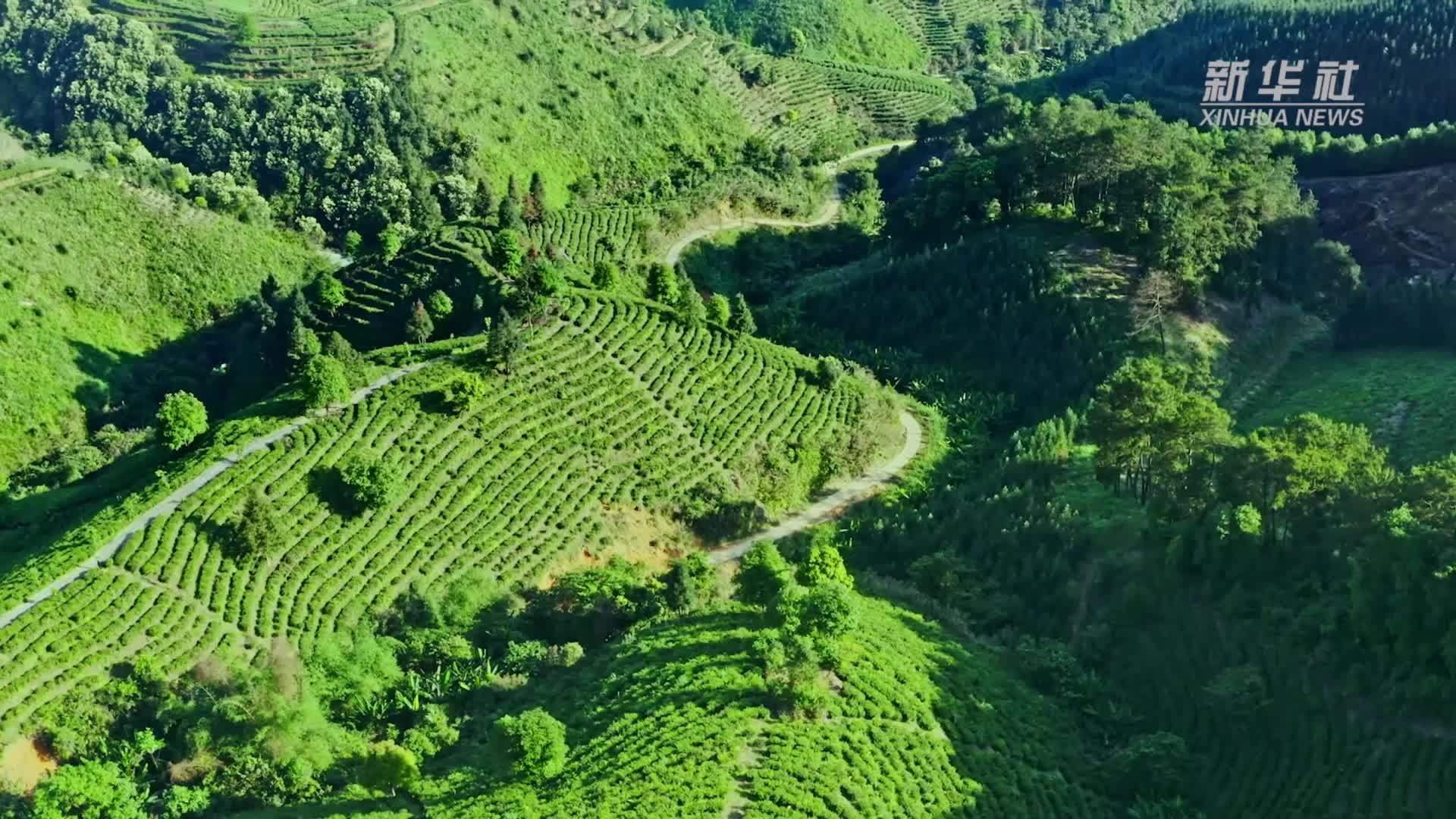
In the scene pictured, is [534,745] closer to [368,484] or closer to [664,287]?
[368,484]

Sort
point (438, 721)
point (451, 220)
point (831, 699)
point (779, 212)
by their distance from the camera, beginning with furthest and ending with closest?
point (779, 212), point (451, 220), point (438, 721), point (831, 699)

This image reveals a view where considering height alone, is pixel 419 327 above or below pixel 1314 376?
below

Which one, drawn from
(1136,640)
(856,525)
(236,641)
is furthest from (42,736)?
(1136,640)

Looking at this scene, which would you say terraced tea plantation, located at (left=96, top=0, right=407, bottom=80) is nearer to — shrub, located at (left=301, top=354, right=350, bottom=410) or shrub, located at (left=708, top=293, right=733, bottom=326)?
shrub, located at (left=708, top=293, right=733, bottom=326)

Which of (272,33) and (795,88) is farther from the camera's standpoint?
(795,88)

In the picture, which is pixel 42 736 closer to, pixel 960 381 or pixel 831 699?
pixel 831 699

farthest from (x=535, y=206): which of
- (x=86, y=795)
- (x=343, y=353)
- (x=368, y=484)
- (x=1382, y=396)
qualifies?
(x=1382, y=396)
